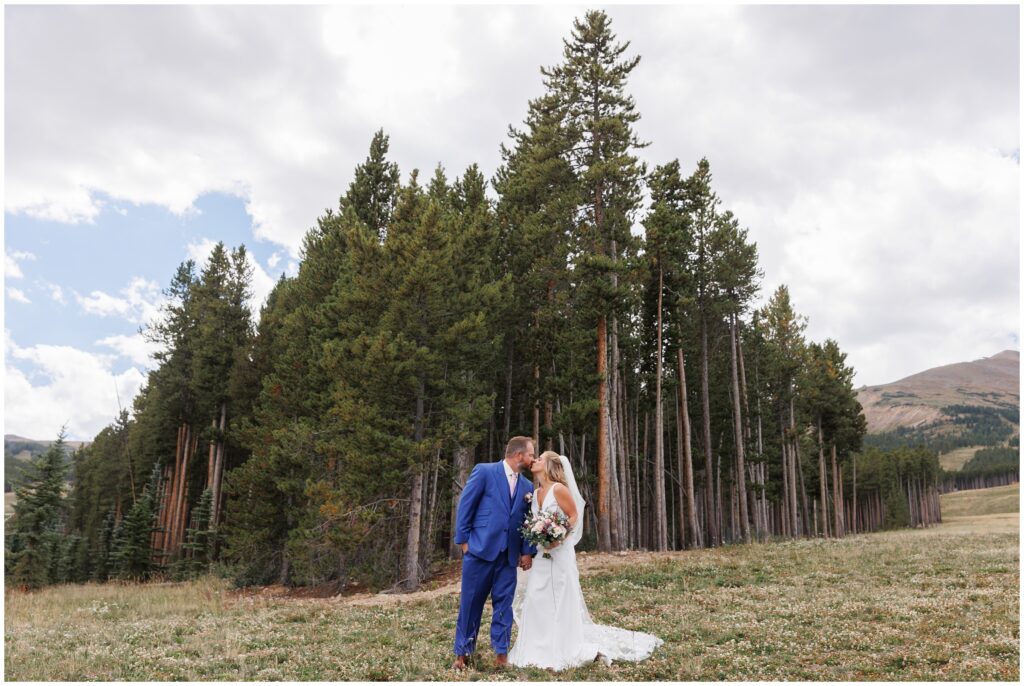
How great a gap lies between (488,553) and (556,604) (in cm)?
135

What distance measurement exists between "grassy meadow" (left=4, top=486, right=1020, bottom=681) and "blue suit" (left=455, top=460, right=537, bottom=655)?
1.67 feet

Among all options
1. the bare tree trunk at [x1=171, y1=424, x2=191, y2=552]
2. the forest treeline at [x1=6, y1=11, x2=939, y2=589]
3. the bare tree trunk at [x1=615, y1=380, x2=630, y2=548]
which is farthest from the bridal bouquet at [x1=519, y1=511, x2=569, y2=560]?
the bare tree trunk at [x1=171, y1=424, x2=191, y2=552]

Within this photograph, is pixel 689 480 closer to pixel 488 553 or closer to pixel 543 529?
pixel 543 529

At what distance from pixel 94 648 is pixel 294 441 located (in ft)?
52.0

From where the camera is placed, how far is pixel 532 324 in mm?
29203

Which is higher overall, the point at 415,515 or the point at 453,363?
the point at 453,363

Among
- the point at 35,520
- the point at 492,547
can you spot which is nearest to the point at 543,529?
the point at 492,547

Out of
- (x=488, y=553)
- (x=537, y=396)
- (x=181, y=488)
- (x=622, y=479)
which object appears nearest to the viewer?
(x=488, y=553)

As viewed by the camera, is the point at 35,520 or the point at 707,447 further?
the point at 707,447

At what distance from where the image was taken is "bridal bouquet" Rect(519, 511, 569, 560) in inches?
337

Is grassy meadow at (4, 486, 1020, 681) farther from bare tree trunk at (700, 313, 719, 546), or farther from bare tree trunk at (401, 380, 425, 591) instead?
bare tree trunk at (700, 313, 719, 546)

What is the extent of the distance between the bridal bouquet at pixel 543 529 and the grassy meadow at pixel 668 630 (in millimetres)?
1628

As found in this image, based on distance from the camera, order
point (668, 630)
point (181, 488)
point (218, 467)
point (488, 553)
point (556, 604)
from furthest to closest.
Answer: point (181, 488), point (218, 467), point (668, 630), point (556, 604), point (488, 553)

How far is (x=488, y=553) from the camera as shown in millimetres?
8391
